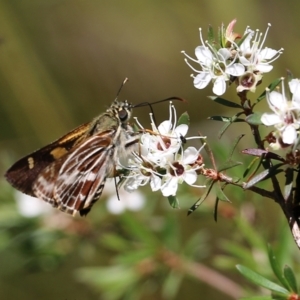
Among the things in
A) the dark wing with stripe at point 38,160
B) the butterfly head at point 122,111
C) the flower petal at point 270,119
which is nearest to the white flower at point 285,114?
the flower petal at point 270,119

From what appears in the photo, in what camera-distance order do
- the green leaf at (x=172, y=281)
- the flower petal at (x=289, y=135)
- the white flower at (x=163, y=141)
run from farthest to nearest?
the green leaf at (x=172, y=281) < the white flower at (x=163, y=141) < the flower petal at (x=289, y=135)

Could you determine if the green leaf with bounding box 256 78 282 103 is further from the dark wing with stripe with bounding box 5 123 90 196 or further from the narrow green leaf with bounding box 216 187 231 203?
the dark wing with stripe with bounding box 5 123 90 196

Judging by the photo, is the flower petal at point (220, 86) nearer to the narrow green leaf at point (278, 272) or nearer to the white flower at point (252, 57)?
the white flower at point (252, 57)

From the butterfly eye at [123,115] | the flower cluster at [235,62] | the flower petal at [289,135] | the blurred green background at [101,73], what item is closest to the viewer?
the flower petal at [289,135]

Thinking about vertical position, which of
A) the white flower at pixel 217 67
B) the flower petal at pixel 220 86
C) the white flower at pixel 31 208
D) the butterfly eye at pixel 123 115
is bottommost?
the white flower at pixel 31 208

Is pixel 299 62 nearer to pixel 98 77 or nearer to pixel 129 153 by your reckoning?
pixel 98 77

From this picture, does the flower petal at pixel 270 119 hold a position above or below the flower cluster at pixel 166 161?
above

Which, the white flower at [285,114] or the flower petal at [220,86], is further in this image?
the flower petal at [220,86]

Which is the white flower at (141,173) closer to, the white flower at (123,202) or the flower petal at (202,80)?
the flower petal at (202,80)
